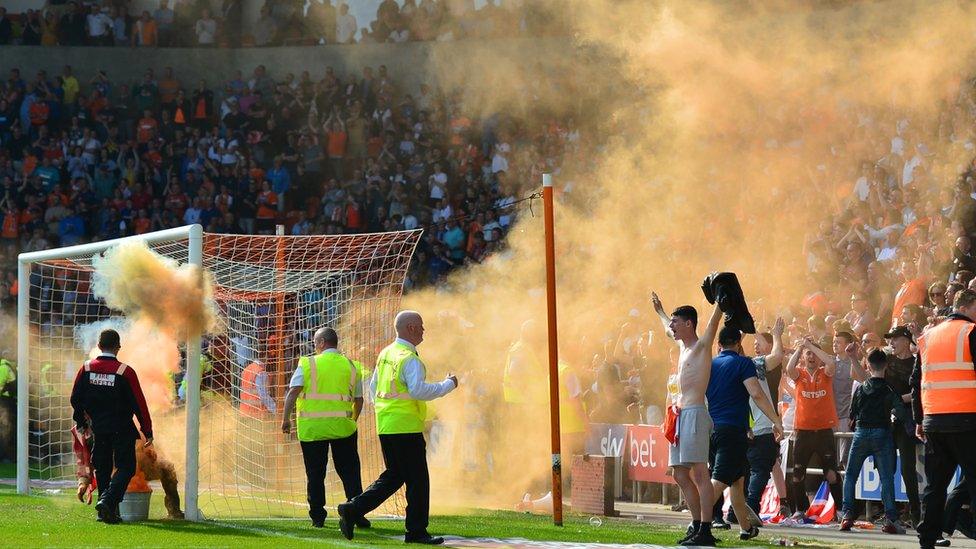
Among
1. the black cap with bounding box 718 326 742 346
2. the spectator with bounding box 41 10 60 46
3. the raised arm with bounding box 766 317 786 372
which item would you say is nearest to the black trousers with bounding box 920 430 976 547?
the black cap with bounding box 718 326 742 346

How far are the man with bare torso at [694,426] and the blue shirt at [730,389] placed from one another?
27 cm

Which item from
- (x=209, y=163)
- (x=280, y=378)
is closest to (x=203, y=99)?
(x=209, y=163)

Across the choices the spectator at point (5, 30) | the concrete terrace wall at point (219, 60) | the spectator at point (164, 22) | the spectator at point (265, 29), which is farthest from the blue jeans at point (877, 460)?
the spectator at point (5, 30)

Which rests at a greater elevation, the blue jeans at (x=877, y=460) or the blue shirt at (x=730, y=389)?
the blue shirt at (x=730, y=389)

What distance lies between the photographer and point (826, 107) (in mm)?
20688

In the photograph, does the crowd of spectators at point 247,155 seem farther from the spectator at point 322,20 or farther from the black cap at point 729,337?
the black cap at point 729,337

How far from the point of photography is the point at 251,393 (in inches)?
583

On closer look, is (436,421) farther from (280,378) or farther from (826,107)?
(826,107)

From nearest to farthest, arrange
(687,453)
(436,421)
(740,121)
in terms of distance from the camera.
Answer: (687,453) → (436,421) → (740,121)

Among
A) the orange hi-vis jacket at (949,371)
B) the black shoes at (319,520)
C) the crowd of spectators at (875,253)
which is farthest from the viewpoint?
the crowd of spectators at (875,253)

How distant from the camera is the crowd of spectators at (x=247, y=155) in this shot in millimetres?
25312

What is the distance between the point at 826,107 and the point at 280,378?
1007 cm

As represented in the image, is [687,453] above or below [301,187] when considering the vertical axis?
below

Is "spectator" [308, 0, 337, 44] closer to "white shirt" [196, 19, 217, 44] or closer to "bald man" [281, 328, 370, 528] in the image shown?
"white shirt" [196, 19, 217, 44]
